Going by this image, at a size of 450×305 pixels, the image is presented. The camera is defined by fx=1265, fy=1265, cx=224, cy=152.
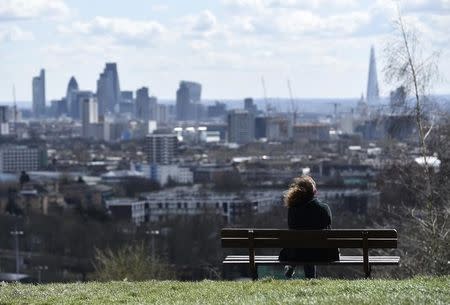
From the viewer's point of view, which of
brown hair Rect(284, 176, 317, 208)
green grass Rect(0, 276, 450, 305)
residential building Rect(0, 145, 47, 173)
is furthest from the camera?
residential building Rect(0, 145, 47, 173)

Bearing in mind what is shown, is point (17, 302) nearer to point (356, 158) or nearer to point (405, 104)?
point (405, 104)

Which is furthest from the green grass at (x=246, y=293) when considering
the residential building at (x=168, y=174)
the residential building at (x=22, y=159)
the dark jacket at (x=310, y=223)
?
the residential building at (x=22, y=159)

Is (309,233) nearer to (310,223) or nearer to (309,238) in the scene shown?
(309,238)

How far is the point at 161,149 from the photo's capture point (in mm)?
162375

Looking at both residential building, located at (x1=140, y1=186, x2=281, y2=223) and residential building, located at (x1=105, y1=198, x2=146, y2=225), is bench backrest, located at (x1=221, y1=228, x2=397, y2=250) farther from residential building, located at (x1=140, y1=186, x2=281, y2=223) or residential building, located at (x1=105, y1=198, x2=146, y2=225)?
residential building, located at (x1=105, y1=198, x2=146, y2=225)

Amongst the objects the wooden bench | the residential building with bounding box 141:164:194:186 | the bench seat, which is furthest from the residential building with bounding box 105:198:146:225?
the wooden bench

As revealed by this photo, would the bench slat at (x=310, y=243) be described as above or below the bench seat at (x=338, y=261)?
above

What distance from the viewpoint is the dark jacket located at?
38.7 feet

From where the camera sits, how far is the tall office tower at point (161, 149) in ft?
519

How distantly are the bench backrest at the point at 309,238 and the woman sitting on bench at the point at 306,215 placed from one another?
0.18 meters

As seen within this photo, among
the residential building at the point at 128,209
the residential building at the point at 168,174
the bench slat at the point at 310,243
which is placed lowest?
the residential building at the point at 168,174

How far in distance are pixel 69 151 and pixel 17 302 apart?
172076 millimetres

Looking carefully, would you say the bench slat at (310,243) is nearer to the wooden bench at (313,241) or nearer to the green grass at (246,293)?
the wooden bench at (313,241)

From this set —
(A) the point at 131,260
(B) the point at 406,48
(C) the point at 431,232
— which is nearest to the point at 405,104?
(B) the point at 406,48
